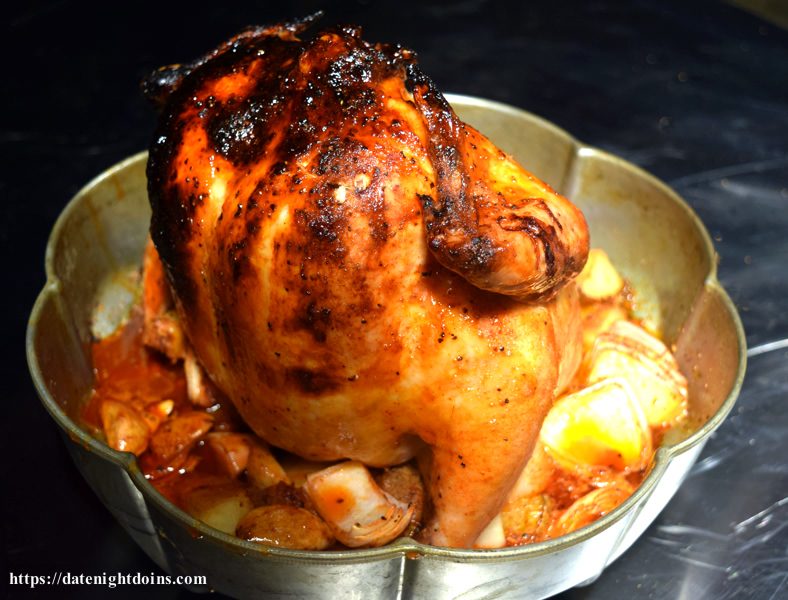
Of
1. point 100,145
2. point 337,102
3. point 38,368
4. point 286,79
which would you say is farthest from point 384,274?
point 100,145

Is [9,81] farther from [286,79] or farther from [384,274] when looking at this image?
[384,274]

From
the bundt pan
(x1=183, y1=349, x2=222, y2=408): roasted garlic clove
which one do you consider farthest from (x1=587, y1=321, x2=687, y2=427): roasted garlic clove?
(x1=183, y1=349, x2=222, y2=408): roasted garlic clove

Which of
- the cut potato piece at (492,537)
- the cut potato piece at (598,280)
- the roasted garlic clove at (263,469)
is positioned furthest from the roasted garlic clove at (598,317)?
the roasted garlic clove at (263,469)

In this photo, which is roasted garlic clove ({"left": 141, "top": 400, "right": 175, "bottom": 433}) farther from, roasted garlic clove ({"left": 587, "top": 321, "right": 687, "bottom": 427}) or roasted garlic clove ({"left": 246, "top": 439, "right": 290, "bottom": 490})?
roasted garlic clove ({"left": 587, "top": 321, "right": 687, "bottom": 427})

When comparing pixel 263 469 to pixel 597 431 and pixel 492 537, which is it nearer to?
pixel 492 537

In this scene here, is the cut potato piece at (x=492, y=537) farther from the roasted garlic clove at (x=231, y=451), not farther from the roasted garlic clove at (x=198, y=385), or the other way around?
the roasted garlic clove at (x=198, y=385)

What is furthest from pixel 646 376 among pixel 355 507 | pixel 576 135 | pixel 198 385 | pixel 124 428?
pixel 576 135
